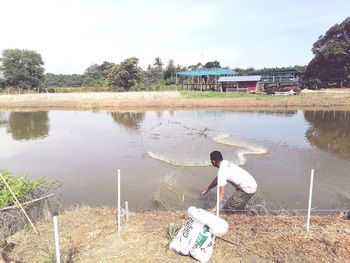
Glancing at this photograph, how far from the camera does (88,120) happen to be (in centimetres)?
2266

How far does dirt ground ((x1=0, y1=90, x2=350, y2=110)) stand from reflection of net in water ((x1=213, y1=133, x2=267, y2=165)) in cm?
1515

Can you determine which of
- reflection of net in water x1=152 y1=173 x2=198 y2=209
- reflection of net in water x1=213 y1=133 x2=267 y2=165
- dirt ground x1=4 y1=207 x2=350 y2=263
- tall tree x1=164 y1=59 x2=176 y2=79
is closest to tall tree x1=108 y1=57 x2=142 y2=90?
tall tree x1=164 y1=59 x2=176 y2=79

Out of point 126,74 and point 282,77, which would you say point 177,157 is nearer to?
point 126,74

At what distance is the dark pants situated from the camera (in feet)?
16.6

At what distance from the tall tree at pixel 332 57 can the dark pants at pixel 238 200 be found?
3900 centimetres

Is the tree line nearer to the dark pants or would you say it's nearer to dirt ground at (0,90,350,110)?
dirt ground at (0,90,350,110)

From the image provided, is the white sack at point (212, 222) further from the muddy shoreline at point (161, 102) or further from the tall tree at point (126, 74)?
the tall tree at point (126, 74)

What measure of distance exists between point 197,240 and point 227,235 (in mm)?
763

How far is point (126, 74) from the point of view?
135 feet

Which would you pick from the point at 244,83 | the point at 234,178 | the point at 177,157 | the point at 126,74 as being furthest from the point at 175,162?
the point at 126,74

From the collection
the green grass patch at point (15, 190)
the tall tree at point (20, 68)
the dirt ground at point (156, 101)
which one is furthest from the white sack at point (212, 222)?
the tall tree at point (20, 68)

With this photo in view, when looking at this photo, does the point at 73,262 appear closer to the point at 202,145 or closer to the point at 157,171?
the point at 157,171

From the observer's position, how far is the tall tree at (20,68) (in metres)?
43.8

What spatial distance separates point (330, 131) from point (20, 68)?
4198cm
